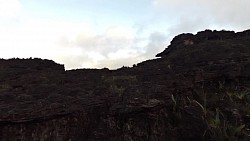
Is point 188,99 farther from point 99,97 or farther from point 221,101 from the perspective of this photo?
point 99,97

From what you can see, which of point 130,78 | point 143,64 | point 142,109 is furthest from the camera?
point 143,64

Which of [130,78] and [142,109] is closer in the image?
[142,109]

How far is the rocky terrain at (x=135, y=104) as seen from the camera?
11969mm

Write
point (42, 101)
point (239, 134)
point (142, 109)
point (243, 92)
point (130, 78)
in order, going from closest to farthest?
1. point (239, 134)
2. point (142, 109)
3. point (42, 101)
4. point (243, 92)
5. point (130, 78)

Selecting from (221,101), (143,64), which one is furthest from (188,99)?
(143,64)

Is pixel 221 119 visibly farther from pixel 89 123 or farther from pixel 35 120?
pixel 35 120

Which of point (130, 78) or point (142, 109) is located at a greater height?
point (130, 78)

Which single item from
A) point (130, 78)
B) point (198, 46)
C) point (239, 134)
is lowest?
point (239, 134)

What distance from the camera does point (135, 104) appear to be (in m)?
12.5

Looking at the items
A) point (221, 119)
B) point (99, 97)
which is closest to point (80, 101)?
point (99, 97)

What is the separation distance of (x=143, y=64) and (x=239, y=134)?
34.4 feet

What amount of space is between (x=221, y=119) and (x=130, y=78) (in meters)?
5.65

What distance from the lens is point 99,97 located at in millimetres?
13938

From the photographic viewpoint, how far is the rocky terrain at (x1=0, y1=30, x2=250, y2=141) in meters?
12.0
